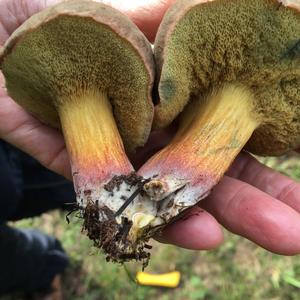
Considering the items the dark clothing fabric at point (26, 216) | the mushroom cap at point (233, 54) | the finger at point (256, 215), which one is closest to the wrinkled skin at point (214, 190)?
the finger at point (256, 215)

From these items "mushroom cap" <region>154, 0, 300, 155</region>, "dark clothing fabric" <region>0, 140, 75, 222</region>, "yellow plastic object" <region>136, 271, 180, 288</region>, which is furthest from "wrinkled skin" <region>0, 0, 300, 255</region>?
"yellow plastic object" <region>136, 271, 180, 288</region>

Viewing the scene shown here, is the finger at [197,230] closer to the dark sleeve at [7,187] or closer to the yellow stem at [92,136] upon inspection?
the yellow stem at [92,136]

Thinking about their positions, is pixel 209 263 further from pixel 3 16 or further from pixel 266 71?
pixel 3 16

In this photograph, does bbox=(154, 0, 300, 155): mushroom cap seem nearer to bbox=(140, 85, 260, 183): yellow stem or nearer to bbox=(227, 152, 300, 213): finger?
bbox=(140, 85, 260, 183): yellow stem

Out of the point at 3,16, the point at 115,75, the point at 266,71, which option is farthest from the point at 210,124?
the point at 3,16

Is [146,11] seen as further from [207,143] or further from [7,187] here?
[7,187]

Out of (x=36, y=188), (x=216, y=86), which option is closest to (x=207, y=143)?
(x=216, y=86)
